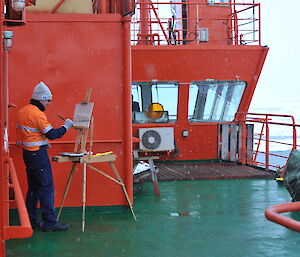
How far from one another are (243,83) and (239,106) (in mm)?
753

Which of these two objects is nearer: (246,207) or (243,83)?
(246,207)

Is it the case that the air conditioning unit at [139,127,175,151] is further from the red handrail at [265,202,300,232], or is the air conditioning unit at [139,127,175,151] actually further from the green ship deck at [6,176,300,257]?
the red handrail at [265,202,300,232]

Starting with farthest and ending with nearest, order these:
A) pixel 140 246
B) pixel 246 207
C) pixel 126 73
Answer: pixel 246 207 < pixel 126 73 < pixel 140 246

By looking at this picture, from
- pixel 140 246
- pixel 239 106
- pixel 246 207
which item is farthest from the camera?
pixel 239 106

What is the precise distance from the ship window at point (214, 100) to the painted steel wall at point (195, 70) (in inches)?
7.8

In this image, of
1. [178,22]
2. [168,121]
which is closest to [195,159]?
[168,121]

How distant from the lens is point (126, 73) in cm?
894

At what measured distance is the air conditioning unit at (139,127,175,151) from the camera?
13758mm

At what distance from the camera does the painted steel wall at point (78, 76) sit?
8898mm

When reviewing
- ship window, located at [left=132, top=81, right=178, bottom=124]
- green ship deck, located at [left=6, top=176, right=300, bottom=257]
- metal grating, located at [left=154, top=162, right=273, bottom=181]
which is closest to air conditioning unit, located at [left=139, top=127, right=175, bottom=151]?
metal grating, located at [left=154, top=162, right=273, bottom=181]

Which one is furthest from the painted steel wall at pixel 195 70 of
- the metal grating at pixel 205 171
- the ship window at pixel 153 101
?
the metal grating at pixel 205 171

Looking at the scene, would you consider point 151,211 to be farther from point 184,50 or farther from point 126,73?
point 184,50

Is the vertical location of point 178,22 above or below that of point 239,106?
above

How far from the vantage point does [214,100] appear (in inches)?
639
